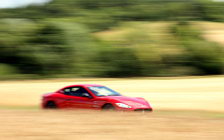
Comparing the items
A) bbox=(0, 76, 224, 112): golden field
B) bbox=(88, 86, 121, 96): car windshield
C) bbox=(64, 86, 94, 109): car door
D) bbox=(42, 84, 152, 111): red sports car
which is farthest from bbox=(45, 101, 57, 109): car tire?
bbox=(0, 76, 224, 112): golden field

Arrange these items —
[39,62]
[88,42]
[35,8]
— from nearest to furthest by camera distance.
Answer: [39,62] < [88,42] < [35,8]

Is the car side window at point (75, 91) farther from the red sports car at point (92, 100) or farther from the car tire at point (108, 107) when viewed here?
the car tire at point (108, 107)

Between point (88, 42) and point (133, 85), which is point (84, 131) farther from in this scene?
point (88, 42)

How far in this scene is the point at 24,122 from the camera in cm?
875

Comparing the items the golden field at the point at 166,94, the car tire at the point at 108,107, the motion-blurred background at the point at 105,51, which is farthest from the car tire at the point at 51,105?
the motion-blurred background at the point at 105,51

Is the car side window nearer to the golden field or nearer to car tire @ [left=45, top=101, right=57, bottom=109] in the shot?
car tire @ [left=45, top=101, right=57, bottom=109]

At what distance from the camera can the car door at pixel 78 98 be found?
13530 mm

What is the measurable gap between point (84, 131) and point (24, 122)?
165 centimetres

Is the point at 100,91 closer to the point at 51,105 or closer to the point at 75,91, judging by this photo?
the point at 75,91

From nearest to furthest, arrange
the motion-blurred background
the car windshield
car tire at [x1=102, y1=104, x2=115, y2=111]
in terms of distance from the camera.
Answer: car tire at [x1=102, y1=104, x2=115, y2=111] → the car windshield → the motion-blurred background

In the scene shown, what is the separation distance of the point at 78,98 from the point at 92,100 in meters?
0.67

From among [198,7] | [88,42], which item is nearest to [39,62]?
[88,42]

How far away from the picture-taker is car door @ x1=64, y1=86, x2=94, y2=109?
13.5m

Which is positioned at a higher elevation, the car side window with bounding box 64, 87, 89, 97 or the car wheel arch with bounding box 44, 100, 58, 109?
the car side window with bounding box 64, 87, 89, 97
